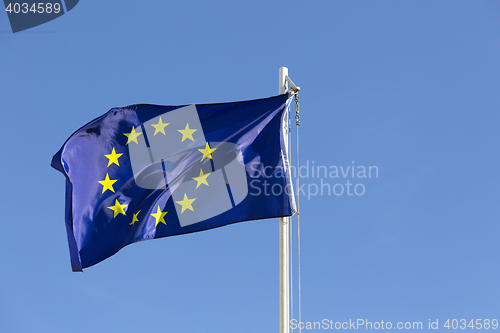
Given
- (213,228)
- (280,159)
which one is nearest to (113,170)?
(213,228)

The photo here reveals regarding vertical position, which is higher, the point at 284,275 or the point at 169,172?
the point at 169,172

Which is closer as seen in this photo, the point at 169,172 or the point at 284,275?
the point at 284,275

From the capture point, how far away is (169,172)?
1434 centimetres

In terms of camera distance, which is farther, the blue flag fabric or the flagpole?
the blue flag fabric

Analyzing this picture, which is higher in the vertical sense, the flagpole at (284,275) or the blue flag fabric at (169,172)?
the blue flag fabric at (169,172)

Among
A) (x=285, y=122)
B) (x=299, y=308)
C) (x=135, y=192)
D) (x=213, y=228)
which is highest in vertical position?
(x=285, y=122)

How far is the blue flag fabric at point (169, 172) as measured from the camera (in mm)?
13242

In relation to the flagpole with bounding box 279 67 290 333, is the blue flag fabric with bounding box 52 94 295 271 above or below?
above

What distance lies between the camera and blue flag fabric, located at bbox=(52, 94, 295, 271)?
1324 cm

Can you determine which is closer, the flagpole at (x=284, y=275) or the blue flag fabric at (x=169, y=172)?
the flagpole at (x=284, y=275)

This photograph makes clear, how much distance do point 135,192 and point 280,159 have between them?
144 inches

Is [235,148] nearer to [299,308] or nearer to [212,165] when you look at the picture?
[212,165]

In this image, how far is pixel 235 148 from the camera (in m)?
13.9

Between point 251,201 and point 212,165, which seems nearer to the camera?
point 251,201
